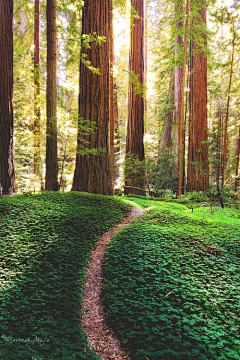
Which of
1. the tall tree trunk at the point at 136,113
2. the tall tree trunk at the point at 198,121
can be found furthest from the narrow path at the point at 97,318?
the tall tree trunk at the point at 198,121

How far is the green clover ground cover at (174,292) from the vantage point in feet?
7.32

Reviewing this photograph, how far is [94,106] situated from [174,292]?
17.5ft

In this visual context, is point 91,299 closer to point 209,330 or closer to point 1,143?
point 209,330

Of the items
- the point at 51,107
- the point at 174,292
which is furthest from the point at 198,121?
the point at 174,292

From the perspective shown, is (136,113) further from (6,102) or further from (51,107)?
(6,102)

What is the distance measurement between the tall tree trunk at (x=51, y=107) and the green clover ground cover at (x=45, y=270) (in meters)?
1.28

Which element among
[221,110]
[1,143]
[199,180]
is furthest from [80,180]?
[221,110]

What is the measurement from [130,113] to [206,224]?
266 inches

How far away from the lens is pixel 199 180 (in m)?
10.6

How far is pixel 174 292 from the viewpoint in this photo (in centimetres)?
291

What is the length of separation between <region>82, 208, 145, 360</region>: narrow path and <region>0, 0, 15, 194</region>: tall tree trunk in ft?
11.6

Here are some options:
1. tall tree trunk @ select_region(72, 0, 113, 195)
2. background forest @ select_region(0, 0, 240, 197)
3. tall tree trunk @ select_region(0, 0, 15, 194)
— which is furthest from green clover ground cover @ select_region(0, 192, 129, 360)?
background forest @ select_region(0, 0, 240, 197)

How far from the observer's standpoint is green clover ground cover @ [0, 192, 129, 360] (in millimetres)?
2082

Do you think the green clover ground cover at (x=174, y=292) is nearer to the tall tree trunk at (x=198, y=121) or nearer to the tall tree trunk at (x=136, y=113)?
the tall tree trunk at (x=136, y=113)
